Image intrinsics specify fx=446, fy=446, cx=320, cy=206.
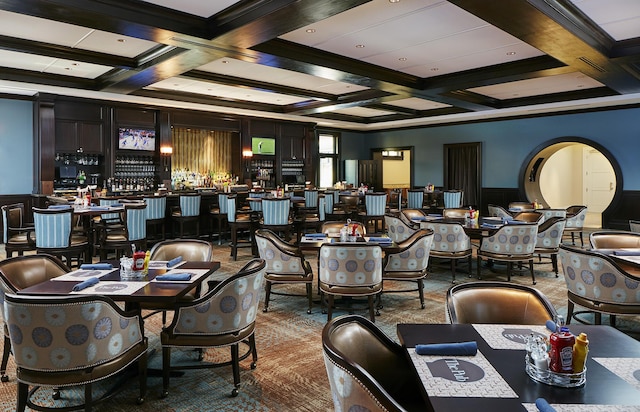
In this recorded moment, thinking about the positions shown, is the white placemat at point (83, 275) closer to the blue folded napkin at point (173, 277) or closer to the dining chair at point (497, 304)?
the blue folded napkin at point (173, 277)

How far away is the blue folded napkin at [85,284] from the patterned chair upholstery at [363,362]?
178cm

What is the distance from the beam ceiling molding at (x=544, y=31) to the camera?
14.1 ft

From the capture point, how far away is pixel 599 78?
7531 mm

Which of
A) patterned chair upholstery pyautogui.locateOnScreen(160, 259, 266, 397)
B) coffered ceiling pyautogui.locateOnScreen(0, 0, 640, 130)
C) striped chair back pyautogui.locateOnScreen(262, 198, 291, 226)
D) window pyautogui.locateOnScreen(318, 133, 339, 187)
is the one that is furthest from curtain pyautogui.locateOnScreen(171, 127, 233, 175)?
patterned chair upholstery pyautogui.locateOnScreen(160, 259, 266, 397)

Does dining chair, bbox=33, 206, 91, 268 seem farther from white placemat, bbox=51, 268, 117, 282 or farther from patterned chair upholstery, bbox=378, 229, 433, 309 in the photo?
patterned chair upholstery, bbox=378, 229, 433, 309

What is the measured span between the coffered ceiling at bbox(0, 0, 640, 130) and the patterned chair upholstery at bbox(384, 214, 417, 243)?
2458mm

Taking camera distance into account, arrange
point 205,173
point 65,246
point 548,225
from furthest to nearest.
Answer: point 205,173 < point 548,225 < point 65,246

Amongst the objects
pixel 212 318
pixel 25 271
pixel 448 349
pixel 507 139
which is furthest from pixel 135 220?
pixel 507 139

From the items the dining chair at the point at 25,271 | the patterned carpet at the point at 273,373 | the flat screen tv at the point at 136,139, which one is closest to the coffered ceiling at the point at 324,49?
the flat screen tv at the point at 136,139

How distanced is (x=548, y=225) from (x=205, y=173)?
936 centimetres

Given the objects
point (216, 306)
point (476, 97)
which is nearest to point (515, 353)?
point (216, 306)

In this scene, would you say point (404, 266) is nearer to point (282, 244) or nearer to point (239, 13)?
point (282, 244)

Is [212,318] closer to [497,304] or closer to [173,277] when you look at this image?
A: [173,277]

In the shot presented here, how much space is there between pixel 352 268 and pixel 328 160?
39.9 feet
